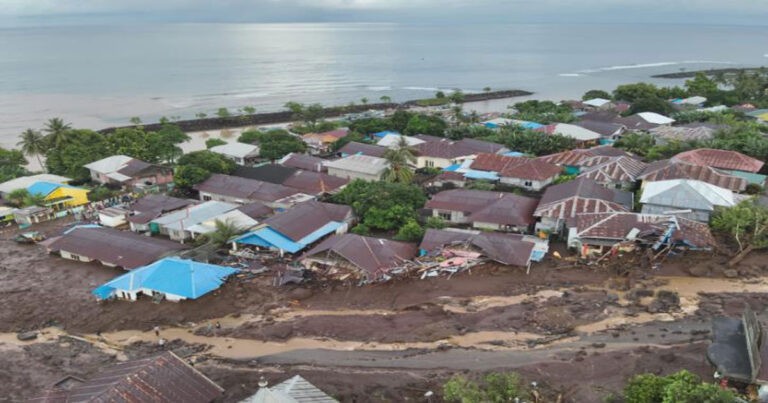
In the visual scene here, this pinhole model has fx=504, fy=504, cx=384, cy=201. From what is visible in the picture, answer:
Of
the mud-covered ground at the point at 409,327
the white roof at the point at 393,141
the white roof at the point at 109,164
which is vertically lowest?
the mud-covered ground at the point at 409,327

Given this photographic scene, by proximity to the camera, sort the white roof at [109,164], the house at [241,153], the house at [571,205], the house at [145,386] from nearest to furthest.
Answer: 1. the house at [145,386]
2. the house at [571,205]
3. the white roof at [109,164]
4. the house at [241,153]

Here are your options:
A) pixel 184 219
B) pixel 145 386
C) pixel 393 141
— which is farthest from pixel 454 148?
pixel 145 386

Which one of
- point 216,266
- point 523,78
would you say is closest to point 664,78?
point 523,78

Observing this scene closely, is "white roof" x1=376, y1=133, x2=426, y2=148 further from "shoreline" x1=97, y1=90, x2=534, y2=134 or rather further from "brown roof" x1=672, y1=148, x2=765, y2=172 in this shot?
"shoreline" x1=97, y1=90, x2=534, y2=134

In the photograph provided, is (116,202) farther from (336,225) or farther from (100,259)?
(336,225)

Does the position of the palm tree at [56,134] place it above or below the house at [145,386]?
above

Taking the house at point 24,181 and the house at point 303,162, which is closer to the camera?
the house at point 24,181

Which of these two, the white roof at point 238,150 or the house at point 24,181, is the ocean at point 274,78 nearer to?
the house at point 24,181

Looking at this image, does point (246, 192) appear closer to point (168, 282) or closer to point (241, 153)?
point (168, 282)

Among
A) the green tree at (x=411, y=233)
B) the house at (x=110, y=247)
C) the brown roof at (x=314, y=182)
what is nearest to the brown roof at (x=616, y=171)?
the green tree at (x=411, y=233)
